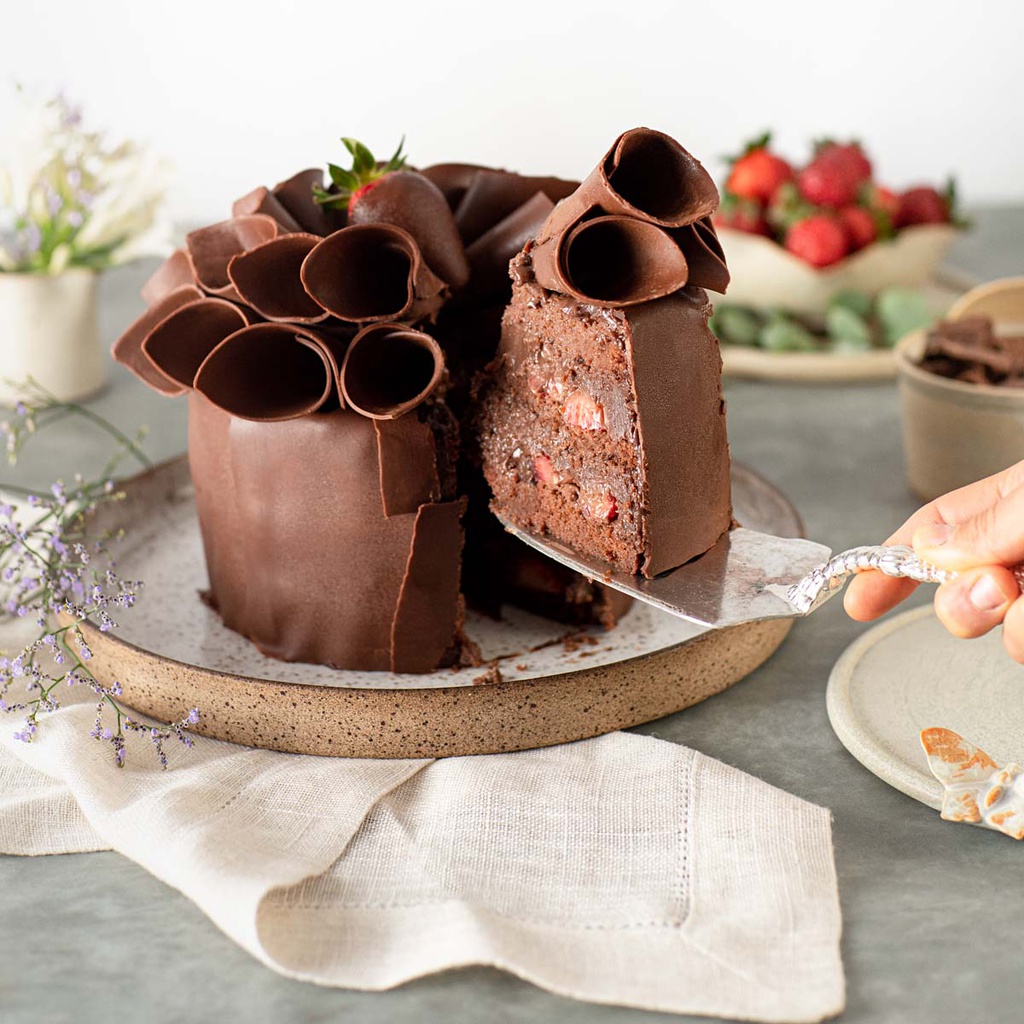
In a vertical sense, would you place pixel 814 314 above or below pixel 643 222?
below

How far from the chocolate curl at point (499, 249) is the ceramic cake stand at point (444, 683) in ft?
1.31

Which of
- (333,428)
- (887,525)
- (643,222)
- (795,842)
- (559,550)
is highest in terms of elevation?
(643,222)

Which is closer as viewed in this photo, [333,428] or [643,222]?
[643,222]

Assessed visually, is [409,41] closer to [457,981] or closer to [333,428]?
[333,428]

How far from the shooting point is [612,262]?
130 centimetres

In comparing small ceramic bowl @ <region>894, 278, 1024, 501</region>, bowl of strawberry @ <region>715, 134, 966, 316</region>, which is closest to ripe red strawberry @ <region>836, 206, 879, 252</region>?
bowl of strawberry @ <region>715, 134, 966, 316</region>

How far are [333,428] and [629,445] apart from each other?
1.00 feet

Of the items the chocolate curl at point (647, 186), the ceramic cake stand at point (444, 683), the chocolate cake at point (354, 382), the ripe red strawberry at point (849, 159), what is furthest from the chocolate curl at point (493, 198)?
the ripe red strawberry at point (849, 159)

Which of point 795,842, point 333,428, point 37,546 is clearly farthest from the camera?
point 37,546

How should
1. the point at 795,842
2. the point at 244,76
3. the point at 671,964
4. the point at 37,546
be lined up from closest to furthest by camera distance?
the point at 671,964, the point at 795,842, the point at 37,546, the point at 244,76

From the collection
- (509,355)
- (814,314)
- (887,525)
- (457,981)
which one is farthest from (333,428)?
(814,314)

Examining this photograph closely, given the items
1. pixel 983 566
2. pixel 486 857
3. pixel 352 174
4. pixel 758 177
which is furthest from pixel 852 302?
pixel 486 857

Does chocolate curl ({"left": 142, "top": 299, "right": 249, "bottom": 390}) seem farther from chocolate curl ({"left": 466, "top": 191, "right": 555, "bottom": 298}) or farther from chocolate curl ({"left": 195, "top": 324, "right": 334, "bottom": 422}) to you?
chocolate curl ({"left": 466, "top": 191, "right": 555, "bottom": 298})

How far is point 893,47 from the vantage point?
4297mm
